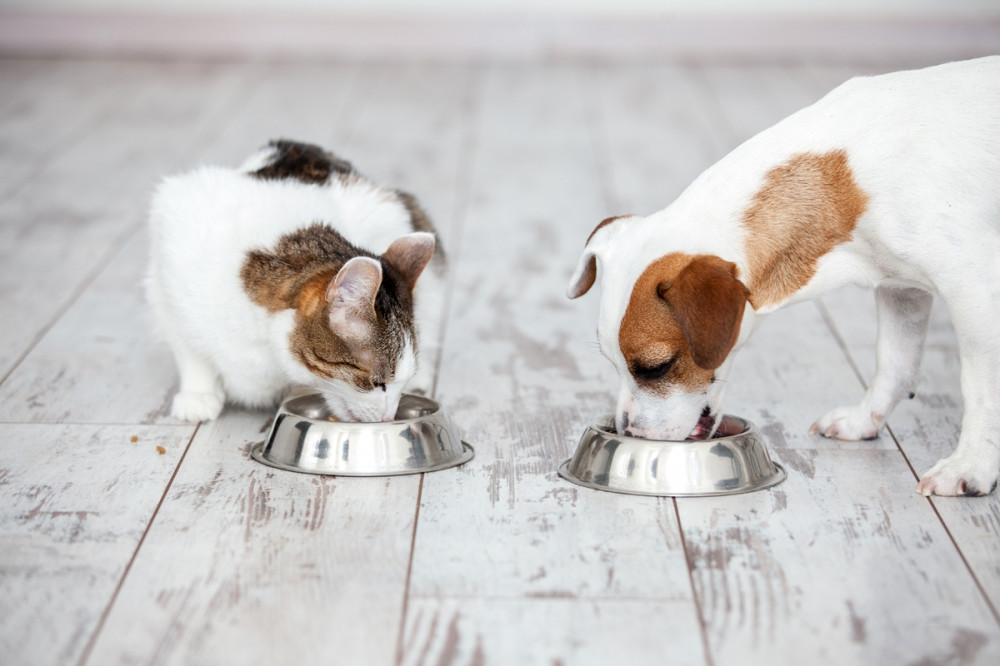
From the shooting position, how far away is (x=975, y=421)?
2414 mm

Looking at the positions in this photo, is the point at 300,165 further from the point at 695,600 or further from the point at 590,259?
the point at 695,600

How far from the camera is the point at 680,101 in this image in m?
6.46

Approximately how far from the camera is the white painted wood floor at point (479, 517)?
6.33 ft

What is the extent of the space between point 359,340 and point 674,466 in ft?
2.44

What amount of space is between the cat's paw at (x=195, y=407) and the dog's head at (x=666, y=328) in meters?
1.03

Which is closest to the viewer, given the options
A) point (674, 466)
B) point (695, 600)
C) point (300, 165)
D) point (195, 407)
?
point (695, 600)

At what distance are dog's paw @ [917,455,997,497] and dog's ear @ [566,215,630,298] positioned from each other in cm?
86

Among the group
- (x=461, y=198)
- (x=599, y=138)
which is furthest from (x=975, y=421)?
(x=599, y=138)

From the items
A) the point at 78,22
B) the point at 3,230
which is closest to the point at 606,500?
the point at 3,230

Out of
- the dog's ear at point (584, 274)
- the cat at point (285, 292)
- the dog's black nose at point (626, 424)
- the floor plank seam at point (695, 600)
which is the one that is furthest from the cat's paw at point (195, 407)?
the floor plank seam at point (695, 600)

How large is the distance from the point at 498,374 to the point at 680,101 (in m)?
3.71

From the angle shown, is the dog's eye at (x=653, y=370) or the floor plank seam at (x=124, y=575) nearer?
the floor plank seam at (x=124, y=575)

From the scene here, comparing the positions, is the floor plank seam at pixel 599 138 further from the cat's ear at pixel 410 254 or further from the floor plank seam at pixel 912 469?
the cat's ear at pixel 410 254

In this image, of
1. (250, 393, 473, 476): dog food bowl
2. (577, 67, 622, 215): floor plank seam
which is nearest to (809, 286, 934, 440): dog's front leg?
(250, 393, 473, 476): dog food bowl
